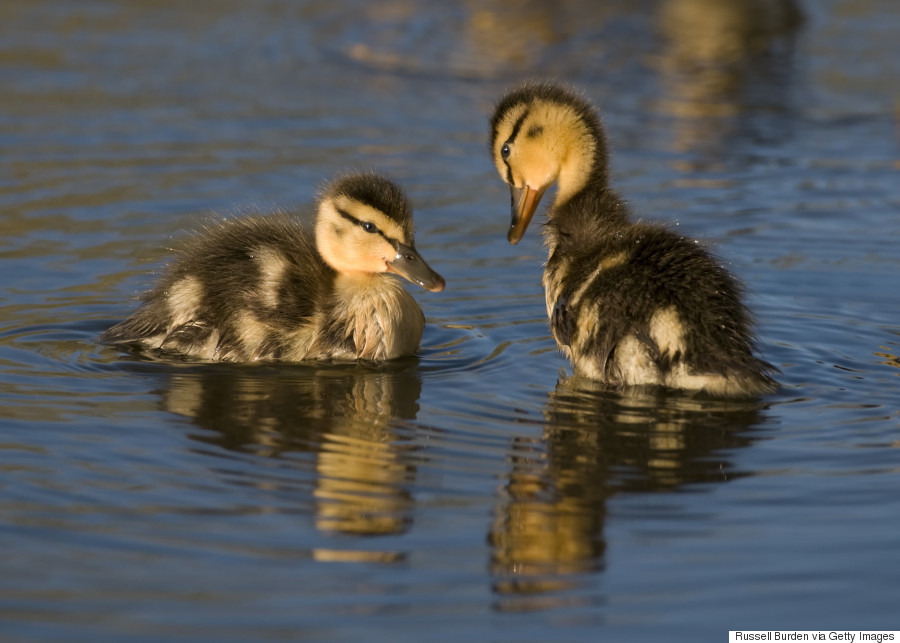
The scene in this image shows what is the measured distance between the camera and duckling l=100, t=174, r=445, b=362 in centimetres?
543

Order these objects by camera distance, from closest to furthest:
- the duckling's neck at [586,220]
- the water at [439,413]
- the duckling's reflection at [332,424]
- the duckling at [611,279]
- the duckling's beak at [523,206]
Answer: the water at [439,413] < the duckling's reflection at [332,424] < the duckling at [611,279] < the duckling's neck at [586,220] < the duckling's beak at [523,206]

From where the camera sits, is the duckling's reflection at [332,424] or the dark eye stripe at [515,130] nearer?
the duckling's reflection at [332,424]

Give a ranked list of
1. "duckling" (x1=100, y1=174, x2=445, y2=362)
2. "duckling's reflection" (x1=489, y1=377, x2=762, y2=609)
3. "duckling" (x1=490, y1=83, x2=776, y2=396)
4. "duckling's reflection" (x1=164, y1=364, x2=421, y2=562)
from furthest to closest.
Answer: "duckling" (x1=100, y1=174, x2=445, y2=362), "duckling" (x1=490, y1=83, x2=776, y2=396), "duckling's reflection" (x1=164, y1=364, x2=421, y2=562), "duckling's reflection" (x1=489, y1=377, x2=762, y2=609)

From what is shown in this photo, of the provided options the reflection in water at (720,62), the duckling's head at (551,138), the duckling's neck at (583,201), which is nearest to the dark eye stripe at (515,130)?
the duckling's head at (551,138)

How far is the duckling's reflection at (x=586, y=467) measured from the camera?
362 cm

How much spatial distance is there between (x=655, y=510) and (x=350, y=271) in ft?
6.70

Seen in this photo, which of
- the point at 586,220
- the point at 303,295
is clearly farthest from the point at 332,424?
the point at 586,220

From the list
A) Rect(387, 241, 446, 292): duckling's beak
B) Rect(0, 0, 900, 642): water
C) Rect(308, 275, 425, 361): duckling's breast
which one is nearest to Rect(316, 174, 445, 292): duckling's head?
Rect(387, 241, 446, 292): duckling's beak

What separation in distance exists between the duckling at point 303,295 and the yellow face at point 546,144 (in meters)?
0.47

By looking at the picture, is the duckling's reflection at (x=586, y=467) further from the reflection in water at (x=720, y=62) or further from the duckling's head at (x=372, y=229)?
the reflection in water at (x=720, y=62)

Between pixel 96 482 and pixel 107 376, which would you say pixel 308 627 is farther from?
pixel 107 376

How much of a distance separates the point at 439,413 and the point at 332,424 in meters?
0.36

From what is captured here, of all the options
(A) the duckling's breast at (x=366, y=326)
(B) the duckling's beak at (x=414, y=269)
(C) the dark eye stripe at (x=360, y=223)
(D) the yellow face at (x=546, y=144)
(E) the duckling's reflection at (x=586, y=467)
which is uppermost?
(D) the yellow face at (x=546, y=144)

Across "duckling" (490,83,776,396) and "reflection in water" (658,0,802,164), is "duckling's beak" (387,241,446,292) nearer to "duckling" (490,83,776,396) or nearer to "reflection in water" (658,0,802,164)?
"duckling" (490,83,776,396)
